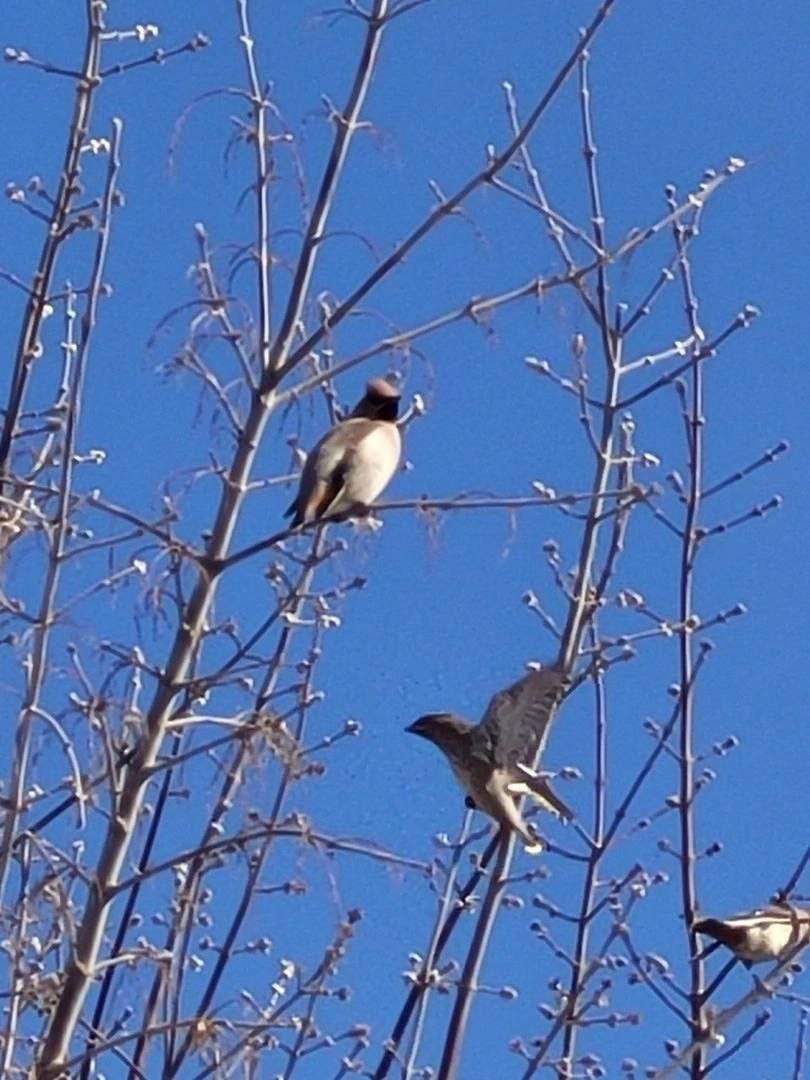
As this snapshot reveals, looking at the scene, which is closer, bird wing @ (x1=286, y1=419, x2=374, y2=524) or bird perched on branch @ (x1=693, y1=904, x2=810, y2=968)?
bird perched on branch @ (x1=693, y1=904, x2=810, y2=968)

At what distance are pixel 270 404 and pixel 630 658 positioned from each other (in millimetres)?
1326

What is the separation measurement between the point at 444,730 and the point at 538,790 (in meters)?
1.01

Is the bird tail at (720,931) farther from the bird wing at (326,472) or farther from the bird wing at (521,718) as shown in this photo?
the bird wing at (326,472)

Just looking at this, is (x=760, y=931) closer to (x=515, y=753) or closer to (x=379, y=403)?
(x=515, y=753)

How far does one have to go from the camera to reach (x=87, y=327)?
4.51 metres

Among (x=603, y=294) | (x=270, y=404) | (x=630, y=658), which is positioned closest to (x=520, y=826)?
(x=630, y=658)

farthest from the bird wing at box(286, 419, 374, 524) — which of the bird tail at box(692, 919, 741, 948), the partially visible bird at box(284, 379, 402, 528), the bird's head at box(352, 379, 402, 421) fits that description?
the bird tail at box(692, 919, 741, 948)

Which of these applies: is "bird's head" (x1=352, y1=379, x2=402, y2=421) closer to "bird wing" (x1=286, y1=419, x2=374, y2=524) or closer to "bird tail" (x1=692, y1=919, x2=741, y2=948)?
"bird wing" (x1=286, y1=419, x2=374, y2=524)

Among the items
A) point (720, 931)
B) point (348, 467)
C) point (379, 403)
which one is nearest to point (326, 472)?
point (348, 467)

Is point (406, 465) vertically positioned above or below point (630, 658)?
above

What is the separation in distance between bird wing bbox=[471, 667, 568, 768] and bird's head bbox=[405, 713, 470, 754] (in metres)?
0.47

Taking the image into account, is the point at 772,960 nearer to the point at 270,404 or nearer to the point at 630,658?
the point at 630,658

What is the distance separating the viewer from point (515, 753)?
570 cm

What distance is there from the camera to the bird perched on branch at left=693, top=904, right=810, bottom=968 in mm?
5449
